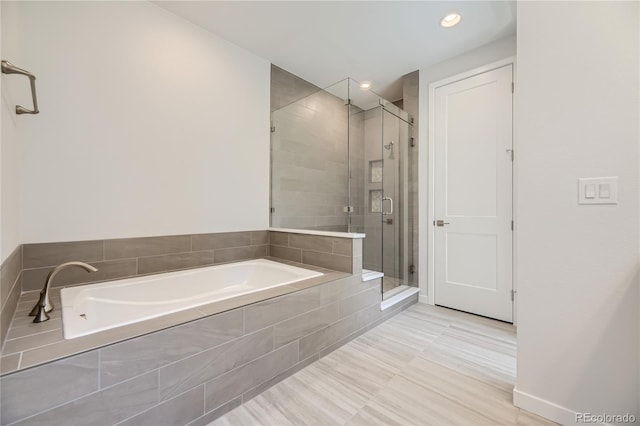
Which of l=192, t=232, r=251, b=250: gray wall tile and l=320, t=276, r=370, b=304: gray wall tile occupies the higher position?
l=192, t=232, r=251, b=250: gray wall tile

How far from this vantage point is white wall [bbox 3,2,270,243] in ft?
5.32

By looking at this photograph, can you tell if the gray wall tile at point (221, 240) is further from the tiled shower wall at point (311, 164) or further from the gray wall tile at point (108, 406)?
the gray wall tile at point (108, 406)

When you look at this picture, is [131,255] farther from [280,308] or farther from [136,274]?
[280,308]

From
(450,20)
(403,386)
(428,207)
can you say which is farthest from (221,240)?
(450,20)

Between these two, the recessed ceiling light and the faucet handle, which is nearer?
the faucet handle

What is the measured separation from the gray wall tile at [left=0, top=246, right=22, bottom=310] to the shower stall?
6.12 ft

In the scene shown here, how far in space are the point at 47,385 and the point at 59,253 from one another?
1.16 metres

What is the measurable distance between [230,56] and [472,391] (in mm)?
3246

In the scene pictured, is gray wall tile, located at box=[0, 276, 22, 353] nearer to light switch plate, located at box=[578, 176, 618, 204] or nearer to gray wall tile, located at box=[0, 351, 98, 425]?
gray wall tile, located at box=[0, 351, 98, 425]

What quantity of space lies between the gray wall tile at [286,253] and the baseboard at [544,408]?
177 cm

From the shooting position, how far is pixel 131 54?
6.30ft

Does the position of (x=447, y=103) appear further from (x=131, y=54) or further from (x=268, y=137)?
(x=131, y=54)

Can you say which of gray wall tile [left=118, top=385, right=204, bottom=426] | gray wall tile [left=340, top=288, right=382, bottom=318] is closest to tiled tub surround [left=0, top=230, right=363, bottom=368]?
gray wall tile [left=340, top=288, right=382, bottom=318]

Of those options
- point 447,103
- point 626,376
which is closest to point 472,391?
point 626,376
